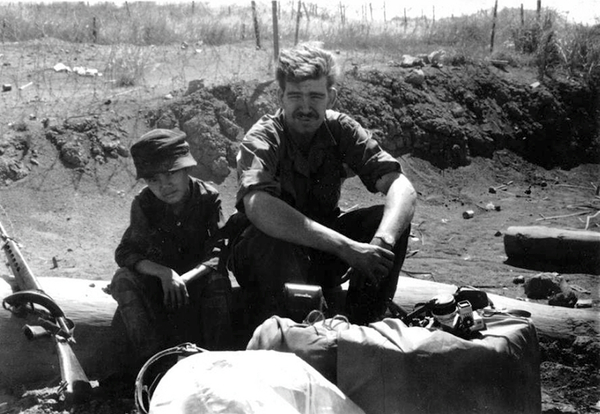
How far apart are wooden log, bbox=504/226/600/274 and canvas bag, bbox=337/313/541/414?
3.86 m

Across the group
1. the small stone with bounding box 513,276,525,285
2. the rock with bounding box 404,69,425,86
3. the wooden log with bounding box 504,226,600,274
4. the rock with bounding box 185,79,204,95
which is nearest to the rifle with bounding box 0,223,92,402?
the small stone with bounding box 513,276,525,285

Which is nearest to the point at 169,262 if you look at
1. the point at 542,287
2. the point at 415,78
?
the point at 542,287

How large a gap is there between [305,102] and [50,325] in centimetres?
165

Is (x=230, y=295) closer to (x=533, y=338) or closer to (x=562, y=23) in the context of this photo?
(x=533, y=338)

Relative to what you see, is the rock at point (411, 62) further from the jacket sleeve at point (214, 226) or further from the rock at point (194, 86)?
the jacket sleeve at point (214, 226)

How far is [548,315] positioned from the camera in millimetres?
4094

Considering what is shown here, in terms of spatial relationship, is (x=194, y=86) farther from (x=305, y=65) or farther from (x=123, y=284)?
(x=123, y=284)

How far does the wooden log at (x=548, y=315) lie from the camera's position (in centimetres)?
402

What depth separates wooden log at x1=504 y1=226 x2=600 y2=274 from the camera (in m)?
6.25

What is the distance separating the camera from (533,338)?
2764mm

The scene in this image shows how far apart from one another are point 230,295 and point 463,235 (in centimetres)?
419

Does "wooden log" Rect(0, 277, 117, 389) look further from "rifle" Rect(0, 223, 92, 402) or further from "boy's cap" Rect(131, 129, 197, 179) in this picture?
"boy's cap" Rect(131, 129, 197, 179)

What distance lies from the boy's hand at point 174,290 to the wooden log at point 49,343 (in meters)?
0.46

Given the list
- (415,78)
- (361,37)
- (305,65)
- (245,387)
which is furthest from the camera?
(361,37)
